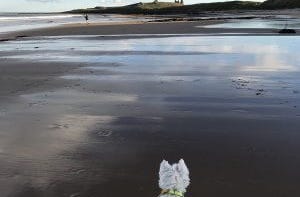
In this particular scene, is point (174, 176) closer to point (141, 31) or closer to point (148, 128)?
point (148, 128)

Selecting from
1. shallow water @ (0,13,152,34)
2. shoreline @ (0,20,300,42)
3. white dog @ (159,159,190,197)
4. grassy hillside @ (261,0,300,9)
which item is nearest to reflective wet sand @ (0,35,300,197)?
white dog @ (159,159,190,197)

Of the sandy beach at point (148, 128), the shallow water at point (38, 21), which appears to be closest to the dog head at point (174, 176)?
the sandy beach at point (148, 128)

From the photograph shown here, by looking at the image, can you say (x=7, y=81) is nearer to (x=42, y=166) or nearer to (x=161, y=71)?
(x=161, y=71)

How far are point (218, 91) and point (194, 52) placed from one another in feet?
26.8

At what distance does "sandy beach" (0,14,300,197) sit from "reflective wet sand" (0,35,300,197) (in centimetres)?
1

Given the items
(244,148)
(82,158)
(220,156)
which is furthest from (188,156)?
(82,158)

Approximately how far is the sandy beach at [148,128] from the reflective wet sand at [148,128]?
0.05 ft

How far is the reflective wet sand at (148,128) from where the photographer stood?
5.60 m

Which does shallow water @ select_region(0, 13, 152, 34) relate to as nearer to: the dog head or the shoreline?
the shoreline

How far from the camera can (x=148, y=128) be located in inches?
310

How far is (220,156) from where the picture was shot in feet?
20.9

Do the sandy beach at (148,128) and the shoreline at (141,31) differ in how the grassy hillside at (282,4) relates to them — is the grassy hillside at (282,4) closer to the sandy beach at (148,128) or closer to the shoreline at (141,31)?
the shoreline at (141,31)

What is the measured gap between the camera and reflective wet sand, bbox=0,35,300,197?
18.4 feet

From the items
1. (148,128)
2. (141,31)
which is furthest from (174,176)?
(141,31)
